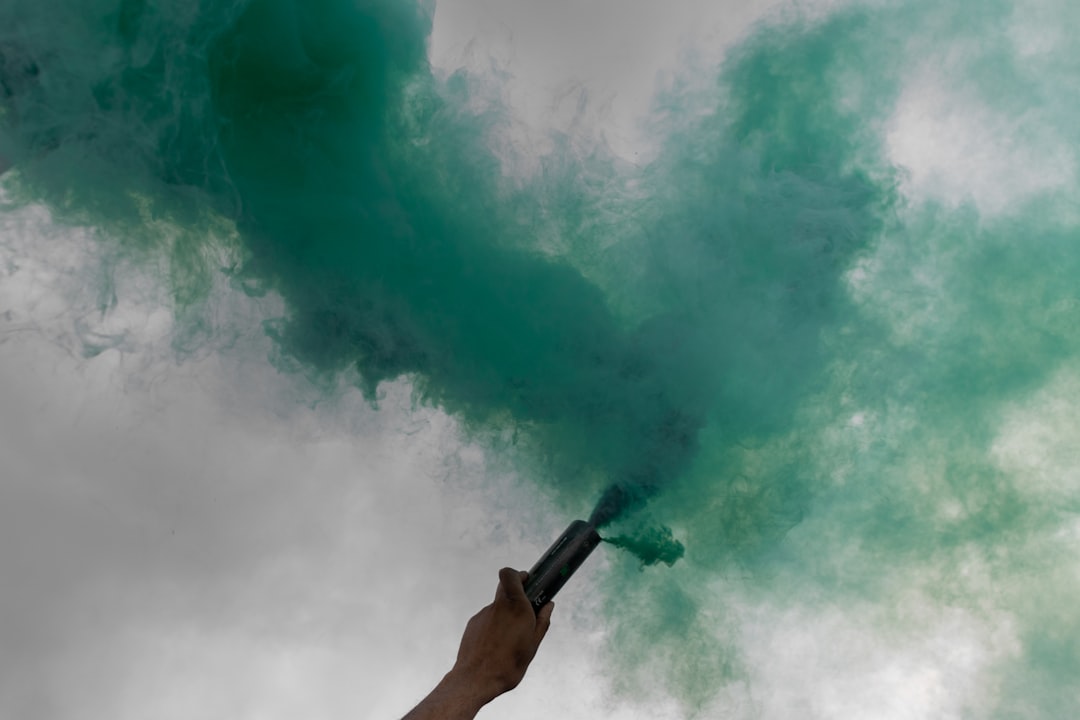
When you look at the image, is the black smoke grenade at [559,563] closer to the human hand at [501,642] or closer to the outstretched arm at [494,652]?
the outstretched arm at [494,652]

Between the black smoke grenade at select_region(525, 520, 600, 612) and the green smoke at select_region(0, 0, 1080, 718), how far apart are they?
2.45 metres

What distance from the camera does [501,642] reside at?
10.1m

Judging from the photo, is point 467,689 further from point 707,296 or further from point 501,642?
point 707,296

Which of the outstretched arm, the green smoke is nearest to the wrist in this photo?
the outstretched arm

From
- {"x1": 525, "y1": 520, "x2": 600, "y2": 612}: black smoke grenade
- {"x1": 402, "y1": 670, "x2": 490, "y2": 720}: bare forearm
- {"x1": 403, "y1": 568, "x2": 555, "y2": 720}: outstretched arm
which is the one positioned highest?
{"x1": 525, "y1": 520, "x2": 600, "y2": 612}: black smoke grenade

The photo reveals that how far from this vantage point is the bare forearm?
355 inches

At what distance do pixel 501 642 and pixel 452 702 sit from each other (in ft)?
3.75

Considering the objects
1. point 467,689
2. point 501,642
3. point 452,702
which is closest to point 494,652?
point 501,642

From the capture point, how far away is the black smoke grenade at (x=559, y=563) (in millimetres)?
11242

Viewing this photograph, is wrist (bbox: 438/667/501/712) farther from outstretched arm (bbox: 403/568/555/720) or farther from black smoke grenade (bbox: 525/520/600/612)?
black smoke grenade (bbox: 525/520/600/612)

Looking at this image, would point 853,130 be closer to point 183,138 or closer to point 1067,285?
point 1067,285

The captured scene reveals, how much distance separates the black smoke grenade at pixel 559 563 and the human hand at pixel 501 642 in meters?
0.56

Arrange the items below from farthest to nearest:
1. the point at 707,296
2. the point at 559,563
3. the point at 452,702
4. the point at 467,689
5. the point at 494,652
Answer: the point at 707,296 < the point at 559,563 < the point at 494,652 < the point at 467,689 < the point at 452,702

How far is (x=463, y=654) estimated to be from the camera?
10234mm
